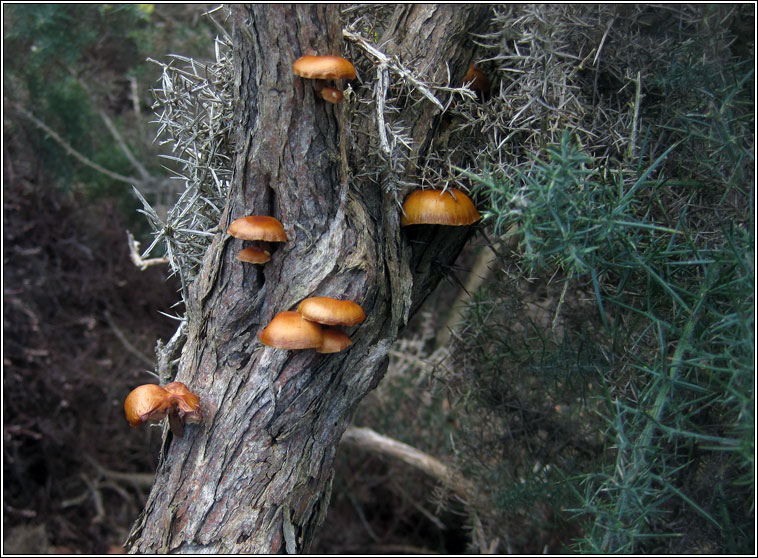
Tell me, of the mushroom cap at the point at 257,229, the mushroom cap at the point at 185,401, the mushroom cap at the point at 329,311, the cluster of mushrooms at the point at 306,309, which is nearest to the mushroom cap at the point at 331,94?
the cluster of mushrooms at the point at 306,309

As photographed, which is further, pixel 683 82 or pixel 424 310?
pixel 424 310

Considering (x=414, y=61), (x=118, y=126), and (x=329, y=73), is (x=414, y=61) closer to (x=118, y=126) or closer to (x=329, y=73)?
(x=329, y=73)

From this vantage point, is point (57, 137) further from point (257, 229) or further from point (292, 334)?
point (292, 334)

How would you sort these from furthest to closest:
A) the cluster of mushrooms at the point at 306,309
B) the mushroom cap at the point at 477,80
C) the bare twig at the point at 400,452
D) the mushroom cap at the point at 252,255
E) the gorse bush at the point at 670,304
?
the bare twig at the point at 400,452 → the mushroom cap at the point at 477,80 → the mushroom cap at the point at 252,255 → the cluster of mushrooms at the point at 306,309 → the gorse bush at the point at 670,304

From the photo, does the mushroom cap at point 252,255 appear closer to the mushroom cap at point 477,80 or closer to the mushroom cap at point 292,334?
the mushroom cap at point 292,334

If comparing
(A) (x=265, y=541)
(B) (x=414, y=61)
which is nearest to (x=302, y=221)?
(B) (x=414, y=61)

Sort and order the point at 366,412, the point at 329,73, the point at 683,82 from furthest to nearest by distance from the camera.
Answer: the point at 366,412, the point at 683,82, the point at 329,73

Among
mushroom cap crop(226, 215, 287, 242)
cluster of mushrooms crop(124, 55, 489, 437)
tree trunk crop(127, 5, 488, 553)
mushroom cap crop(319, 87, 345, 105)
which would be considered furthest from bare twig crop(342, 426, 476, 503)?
mushroom cap crop(319, 87, 345, 105)
